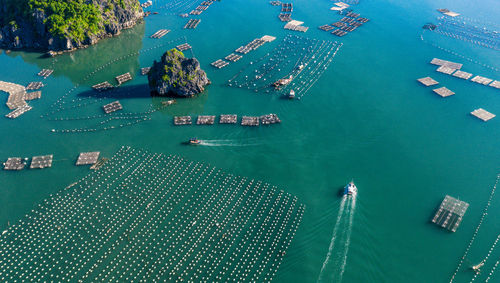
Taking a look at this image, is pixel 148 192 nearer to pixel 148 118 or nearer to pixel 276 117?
pixel 148 118

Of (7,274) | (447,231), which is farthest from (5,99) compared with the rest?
(447,231)

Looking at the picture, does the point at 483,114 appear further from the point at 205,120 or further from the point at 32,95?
the point at 32,95

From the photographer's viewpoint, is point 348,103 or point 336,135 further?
point 348,103

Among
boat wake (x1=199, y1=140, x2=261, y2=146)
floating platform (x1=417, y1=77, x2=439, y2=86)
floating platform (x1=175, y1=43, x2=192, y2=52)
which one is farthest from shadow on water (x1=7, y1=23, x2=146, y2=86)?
floating platform (x1=417, y1=77, x2=439, y2=86)

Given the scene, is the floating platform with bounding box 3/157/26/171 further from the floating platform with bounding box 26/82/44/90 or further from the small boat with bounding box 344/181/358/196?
the small boat with bounding box 344/181/358/196

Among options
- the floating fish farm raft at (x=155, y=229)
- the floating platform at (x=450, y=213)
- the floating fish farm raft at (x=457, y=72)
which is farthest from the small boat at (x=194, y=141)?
the floating fish farm raft at (x=457, y=72)

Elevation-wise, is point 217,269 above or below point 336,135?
below

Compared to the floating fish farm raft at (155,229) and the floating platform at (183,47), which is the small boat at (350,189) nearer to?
the floating fish farm raft at (155,229)
